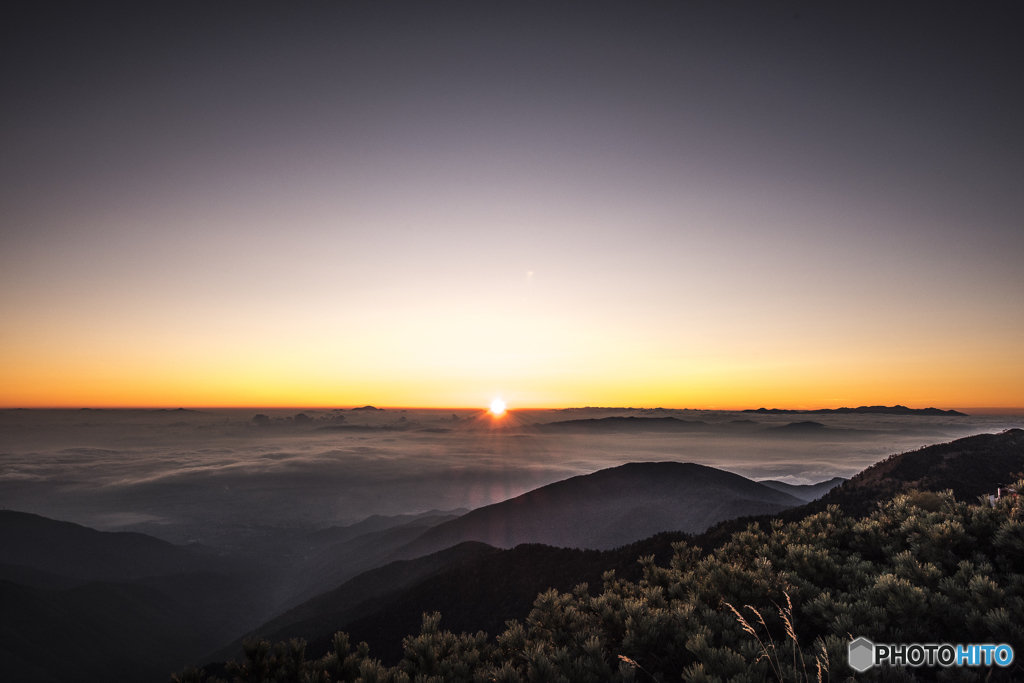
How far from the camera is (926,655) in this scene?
16.9ft

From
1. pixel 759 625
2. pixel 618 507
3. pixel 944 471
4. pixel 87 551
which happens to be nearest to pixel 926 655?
pixel 759 625

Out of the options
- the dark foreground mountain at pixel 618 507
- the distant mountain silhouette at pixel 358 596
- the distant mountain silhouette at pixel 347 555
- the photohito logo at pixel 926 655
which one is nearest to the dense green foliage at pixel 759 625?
the photohito logo at pixel 926 655

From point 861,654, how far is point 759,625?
192 cm

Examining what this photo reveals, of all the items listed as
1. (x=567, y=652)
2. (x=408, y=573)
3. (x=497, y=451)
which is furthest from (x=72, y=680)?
(x=497, y=451)

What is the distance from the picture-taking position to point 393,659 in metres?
19.3

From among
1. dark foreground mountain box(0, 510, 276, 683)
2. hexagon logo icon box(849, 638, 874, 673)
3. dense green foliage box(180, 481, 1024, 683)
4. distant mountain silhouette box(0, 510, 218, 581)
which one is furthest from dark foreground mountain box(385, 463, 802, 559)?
distant mountain silhouette box(0, 510, 218, 581)

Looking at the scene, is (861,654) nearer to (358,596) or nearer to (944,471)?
(944,471)

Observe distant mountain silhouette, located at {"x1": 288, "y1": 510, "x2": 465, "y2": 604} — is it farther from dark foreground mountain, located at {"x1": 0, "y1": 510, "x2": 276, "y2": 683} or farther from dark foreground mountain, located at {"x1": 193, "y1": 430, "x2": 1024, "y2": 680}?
dark foreground mountain, located at {"x1": 193, "y1": 430, "x2": 1024, "y2": 680}

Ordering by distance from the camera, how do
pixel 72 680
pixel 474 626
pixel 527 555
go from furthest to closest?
pixel 72 680 → pixel 527 555 → pixel 474 626

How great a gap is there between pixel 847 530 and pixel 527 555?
21.2 meters

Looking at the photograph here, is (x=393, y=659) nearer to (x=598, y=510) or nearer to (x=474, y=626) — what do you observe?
(x=474, y=626)

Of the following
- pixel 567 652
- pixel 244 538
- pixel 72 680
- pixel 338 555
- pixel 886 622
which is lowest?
pixel 244 538

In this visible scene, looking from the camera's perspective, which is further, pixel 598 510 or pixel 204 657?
pixel 204 657

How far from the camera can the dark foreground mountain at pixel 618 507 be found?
40.9m
